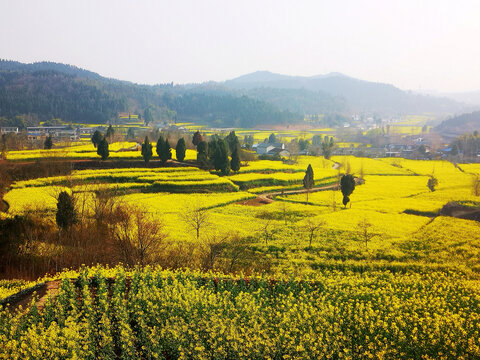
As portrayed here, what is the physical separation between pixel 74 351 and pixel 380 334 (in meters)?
8.72

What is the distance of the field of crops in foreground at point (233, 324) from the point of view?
1005cm

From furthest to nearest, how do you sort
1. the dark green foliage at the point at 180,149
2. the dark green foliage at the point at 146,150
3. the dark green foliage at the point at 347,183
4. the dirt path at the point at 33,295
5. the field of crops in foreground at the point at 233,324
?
the dark green foliage at the point at 180,149 < the dark green foliage at the point at 146,150 < the dark green foliage at the point at 347,183 < the dirt path at the point at 33,295 < the field of crops in foreground at the point at 233,324

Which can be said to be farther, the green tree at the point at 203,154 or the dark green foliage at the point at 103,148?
the green tree at the point at 203,154

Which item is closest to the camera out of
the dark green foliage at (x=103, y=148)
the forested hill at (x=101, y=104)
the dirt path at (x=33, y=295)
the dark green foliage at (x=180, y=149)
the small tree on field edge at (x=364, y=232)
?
the dirt path at (x=33, y=295)

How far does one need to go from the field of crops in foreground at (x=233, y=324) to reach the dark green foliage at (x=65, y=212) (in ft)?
28.3

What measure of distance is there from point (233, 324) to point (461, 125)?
524ft

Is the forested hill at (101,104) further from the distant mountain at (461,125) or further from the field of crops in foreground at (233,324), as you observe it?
the field of crops in foreground at (233,324)

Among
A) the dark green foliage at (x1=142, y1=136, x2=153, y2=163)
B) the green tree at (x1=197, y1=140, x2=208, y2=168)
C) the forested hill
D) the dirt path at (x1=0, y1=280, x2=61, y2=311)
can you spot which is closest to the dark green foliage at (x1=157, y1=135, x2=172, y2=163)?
the dark green foliage at (x1=142, y1=136, x2=153, y2=163)

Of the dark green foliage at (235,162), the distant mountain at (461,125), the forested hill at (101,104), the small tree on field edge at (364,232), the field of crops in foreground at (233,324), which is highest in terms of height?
the forested hill at (101,104)

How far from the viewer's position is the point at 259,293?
46.2 ft

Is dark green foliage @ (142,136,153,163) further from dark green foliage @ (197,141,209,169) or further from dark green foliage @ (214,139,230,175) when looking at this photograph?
dark green foliage @ (214,139,230,175)

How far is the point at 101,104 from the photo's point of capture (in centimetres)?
14562

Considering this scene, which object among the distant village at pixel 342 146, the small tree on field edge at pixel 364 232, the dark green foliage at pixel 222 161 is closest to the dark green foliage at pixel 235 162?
the dark green foliage at pixel 222 161

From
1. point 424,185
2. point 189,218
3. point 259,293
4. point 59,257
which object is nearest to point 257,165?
point 424,185
